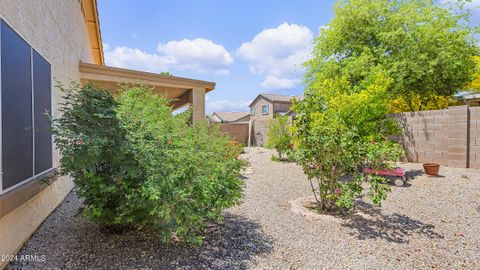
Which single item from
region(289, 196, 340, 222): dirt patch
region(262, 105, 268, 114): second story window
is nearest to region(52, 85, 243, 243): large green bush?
region(289, 196, 340, 222): dirt patch

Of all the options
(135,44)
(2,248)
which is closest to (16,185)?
(2,248)

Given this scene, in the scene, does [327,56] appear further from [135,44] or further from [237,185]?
[237,185]

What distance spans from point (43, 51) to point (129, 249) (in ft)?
11.6

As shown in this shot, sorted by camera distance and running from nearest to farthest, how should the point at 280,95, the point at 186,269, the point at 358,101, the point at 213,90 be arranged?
the point at 186,269
the point at 358,101
the point at 213,90
the point at 280,95

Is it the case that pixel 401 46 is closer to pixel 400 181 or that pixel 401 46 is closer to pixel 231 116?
pixel 400 181

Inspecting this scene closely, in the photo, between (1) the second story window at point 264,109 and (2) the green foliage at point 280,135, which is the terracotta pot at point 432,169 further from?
(1) the second story window at point 264,109

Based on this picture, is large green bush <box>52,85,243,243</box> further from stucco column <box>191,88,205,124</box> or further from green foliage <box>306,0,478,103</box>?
green foliage <box>306,0,478,103</box>

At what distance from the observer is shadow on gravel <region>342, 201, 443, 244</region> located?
4.22 metres

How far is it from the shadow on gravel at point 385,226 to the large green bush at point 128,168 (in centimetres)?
263

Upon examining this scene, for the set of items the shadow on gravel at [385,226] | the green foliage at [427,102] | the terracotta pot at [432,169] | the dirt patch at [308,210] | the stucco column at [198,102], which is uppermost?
the green foliage at [427,102]

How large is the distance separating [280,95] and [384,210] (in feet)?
105

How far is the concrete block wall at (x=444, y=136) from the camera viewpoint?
8.12 meters

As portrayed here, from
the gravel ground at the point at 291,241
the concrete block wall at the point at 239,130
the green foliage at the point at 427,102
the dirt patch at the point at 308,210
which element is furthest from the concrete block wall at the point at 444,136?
the concrete block wall at the point at 239,130

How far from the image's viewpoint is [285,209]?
17.9 feet
